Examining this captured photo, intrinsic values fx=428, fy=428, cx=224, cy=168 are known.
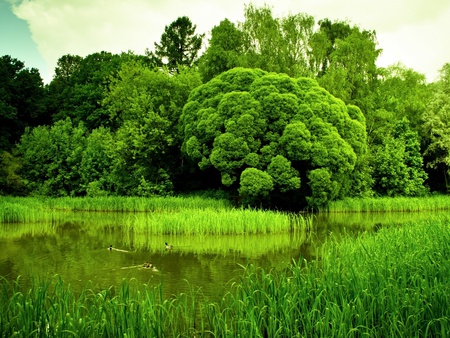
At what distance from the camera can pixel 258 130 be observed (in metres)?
19.2

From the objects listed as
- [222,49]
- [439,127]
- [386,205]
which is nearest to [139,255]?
[386,205]

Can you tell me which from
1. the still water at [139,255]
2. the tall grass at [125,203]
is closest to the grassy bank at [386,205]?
the tall grass at [125,203]

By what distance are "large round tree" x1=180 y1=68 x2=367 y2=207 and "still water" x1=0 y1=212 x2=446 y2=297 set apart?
3.69 m

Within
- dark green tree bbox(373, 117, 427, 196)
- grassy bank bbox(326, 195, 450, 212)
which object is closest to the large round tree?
grassy bank bbox(326, 195, 450, 212)

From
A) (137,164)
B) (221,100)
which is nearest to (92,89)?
(137,164)

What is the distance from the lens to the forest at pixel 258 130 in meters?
19.2

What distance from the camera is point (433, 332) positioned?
4164mm

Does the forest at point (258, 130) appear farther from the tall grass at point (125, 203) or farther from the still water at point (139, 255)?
the still water at point (139, 255)

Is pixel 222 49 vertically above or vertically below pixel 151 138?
above

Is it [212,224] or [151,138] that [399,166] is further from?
[212,224]

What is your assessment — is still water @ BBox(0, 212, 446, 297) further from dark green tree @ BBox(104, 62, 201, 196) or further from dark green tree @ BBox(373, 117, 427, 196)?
dark green tree @ BBox(373, 117, 427, 196)

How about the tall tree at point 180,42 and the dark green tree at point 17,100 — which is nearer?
the dark green tree at point 17,100

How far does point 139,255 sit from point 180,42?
130 feet

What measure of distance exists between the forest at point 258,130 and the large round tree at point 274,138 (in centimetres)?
6
